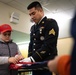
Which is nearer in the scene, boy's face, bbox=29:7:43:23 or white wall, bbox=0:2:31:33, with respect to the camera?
boy's face, bbox=29:7:43:23

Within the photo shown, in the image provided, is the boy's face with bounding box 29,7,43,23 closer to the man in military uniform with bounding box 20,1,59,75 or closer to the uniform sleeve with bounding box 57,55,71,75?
the man in military uniform with bounding box 20,1,59,75

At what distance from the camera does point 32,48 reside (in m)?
1.76

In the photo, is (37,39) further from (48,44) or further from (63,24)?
(63,24)

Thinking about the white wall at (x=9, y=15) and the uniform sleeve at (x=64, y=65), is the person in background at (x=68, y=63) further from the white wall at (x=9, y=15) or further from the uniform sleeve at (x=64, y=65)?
the white wall at (x=9, y=15)

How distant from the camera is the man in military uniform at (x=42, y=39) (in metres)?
1.48

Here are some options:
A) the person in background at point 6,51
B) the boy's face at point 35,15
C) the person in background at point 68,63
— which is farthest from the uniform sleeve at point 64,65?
the boy's face at point 35,15

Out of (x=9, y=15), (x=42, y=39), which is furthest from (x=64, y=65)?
(x=9, y=15)

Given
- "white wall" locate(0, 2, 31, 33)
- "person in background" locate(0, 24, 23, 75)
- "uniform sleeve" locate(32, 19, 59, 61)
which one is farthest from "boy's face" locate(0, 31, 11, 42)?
"white wall" locate(0, 2, 31, 33)

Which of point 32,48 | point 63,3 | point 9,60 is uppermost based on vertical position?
point 63,3

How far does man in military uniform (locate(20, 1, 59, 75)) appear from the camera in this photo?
1.48m

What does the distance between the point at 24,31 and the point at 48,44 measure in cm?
365

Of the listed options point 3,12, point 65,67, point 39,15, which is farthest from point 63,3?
point 65,67

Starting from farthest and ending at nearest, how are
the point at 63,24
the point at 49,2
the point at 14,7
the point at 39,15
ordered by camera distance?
the point at 63,24 < the point at 14,7 < the point at 49,2 < the point at 39,15

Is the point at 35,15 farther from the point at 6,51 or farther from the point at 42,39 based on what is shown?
the point at 6,51
